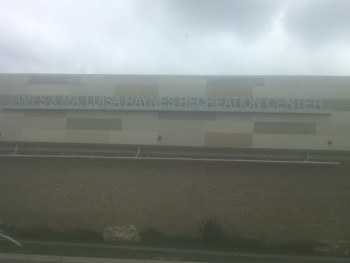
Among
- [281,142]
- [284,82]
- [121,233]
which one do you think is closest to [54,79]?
[121,233]

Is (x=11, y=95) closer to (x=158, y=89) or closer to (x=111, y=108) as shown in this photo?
(x=111, y=108)

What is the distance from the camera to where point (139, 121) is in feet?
56.0

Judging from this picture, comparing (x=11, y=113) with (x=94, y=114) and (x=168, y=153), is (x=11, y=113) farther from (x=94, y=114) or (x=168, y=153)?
(x=168, y=153)

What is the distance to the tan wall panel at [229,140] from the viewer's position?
16.6 m

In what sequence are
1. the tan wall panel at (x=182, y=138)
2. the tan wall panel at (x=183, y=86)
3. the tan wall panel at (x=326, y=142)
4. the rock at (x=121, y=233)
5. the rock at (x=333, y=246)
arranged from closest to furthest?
1. the rock at (x=333, y=246)
2. the tan wall panel at (x=326, y=142)
3. the rock at (x=121, y=233)
4. the tan wall panel at (x=182, y=138)
5. the tan wall panel at (x=183, y=86)

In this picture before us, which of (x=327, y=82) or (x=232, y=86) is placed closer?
(x=327, y=82)

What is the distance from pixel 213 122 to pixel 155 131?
90.0 inches

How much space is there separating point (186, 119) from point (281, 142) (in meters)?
3.74

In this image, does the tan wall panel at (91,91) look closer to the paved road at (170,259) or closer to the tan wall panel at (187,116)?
the tan wall panel at (187,116)

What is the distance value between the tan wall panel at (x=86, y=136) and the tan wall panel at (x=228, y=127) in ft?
13.3

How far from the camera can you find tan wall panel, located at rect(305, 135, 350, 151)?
16.3m

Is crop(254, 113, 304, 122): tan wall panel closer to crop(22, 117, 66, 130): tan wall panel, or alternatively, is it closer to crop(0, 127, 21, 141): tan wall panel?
crop(22, 117, 66, 130): tan wall panel

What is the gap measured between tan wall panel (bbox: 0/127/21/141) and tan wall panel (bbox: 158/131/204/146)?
231 inches

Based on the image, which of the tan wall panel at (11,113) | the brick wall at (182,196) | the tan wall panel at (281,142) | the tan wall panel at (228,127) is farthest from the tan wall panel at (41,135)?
the tan wall panel at (281,142)
